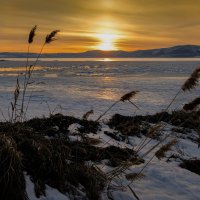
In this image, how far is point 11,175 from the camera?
3.25m

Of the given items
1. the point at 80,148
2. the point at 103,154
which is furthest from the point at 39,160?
the point at 103,154

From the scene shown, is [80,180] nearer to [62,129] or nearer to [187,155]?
[62,129]

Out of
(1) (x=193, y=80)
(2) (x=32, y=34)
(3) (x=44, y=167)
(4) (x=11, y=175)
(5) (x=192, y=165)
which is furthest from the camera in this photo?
(5) (x=192, y=165)

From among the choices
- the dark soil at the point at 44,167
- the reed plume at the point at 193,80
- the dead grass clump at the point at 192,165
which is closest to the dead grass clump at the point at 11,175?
the dark soil at the point at 44,167

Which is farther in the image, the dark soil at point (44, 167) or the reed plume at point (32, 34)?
the reed plume at point (32, 34)

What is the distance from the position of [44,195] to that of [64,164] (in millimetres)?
532

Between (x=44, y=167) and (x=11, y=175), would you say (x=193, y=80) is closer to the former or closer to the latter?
(x=44, y=167)

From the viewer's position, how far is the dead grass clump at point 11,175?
321 cm

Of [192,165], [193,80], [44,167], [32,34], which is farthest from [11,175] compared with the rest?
[192,165]

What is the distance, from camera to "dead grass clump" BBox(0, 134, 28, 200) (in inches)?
126

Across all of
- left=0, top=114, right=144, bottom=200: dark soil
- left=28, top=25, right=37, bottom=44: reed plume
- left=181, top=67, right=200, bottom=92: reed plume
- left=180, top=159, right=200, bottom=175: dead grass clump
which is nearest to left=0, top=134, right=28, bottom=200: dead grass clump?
left=0, top=114, right=144, bottom=200: dark soil

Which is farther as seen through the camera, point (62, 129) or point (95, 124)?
point (95, 124)

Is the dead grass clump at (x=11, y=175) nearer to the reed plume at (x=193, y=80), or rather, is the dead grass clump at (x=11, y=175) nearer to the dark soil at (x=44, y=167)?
the dark soil at (x=44, y=167)

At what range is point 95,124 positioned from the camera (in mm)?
7180
